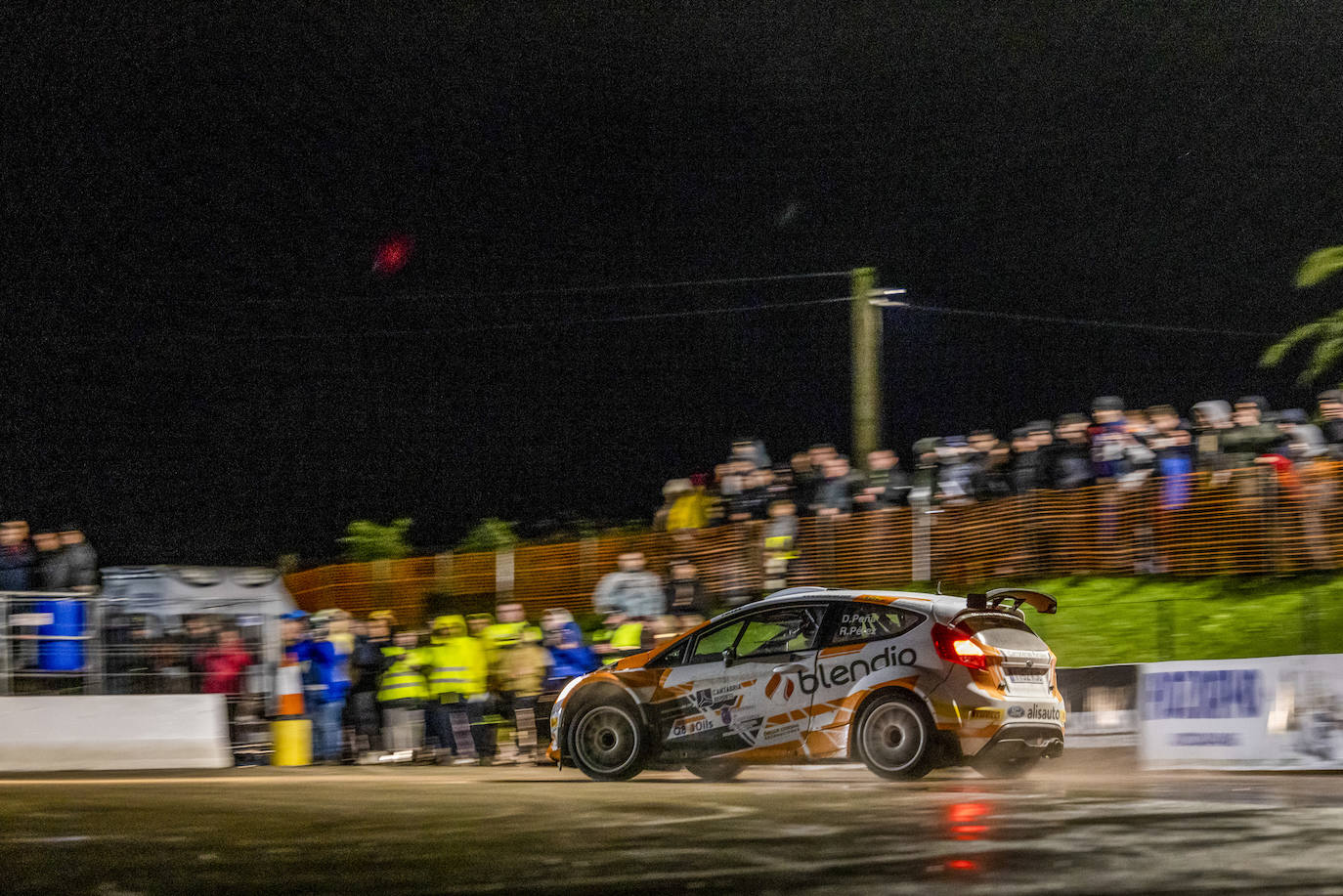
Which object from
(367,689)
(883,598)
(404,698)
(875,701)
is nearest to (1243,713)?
(883,598)

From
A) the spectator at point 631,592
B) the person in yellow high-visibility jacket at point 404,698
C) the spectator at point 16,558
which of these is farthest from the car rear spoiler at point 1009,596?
the spectator at point 16,558

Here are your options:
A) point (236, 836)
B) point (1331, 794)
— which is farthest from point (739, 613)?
point (236, 836)

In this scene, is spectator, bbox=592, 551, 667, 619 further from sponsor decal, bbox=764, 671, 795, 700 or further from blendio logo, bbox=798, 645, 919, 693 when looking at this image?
blendio logo, bbox=798, 645, 919, 693

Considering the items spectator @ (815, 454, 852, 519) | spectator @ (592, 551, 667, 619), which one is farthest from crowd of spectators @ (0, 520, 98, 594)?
spectator @ (815, 454, 852, 519)

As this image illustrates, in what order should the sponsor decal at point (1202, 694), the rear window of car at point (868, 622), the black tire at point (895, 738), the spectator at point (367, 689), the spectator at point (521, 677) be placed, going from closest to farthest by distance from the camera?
the black tire at point (895, 738) → the rear window of car at point (868, 622) → the sponsor decal at point (1202, 694) → the spectator at point (521, 677) → the spectator at point (367, 689)

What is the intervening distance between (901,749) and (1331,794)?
10.4 feet

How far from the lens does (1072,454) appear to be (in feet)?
66.5

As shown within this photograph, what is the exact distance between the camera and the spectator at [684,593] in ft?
67.8

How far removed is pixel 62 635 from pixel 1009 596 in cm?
1126

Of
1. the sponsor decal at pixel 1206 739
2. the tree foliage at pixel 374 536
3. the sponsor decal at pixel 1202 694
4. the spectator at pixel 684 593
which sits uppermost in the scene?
the tree foliage at pixel 374 536

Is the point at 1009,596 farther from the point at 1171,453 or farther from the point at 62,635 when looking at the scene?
the point at 62,635

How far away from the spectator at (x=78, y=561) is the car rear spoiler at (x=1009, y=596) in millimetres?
11062

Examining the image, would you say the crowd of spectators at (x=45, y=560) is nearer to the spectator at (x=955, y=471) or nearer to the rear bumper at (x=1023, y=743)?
the spectator at (x=955, y=471)

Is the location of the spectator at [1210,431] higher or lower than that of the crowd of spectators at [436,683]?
higher
